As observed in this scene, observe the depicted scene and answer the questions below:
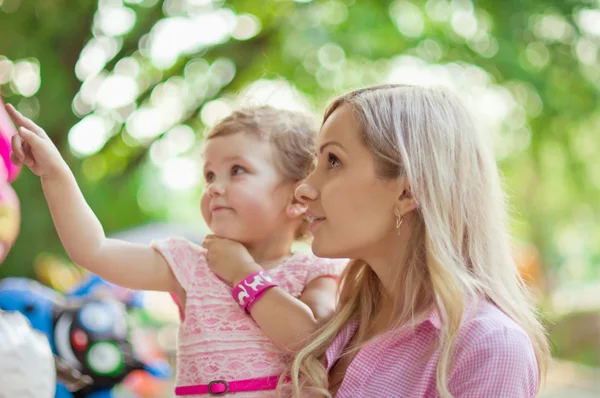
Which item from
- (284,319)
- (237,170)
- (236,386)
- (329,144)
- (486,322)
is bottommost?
(236,386)

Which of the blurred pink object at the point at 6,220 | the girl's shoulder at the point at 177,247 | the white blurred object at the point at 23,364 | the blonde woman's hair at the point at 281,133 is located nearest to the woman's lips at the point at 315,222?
the blonde woman's hair at the point at 281,133

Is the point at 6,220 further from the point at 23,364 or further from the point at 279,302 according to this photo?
the point at 279,302

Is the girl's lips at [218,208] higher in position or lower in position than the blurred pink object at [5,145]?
lower

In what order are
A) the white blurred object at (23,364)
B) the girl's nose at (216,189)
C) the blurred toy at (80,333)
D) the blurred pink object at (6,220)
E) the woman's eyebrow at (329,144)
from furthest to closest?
the blurred toy at (80,333)
the blurred pink object at (6,220)
the girl's nose at (216,189)
the woman's eyebrow at (329,144)
the white blurred object at (23,364)

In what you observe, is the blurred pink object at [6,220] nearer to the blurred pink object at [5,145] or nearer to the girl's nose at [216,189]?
the blurred pink object at [5,145]

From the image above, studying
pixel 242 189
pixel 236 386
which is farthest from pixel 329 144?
pixel 236 386

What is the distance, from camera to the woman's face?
5.49 feet

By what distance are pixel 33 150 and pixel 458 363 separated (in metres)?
1.03

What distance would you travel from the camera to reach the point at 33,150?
1644 mm

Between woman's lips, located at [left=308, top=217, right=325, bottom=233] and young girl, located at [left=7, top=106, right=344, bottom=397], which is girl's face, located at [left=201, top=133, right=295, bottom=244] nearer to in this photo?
young girl, located at [left=7, top=106, right=344, bottom=397]

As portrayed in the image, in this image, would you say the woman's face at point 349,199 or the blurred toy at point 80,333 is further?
the blurred toy at point 80,333

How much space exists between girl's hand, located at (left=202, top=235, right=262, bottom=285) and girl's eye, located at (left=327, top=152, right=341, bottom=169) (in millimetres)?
314

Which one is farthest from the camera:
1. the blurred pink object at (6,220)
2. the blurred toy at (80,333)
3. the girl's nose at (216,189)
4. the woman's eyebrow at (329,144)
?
the blurred toy at (80,333)

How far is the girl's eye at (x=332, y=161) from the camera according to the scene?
174 centimetres
